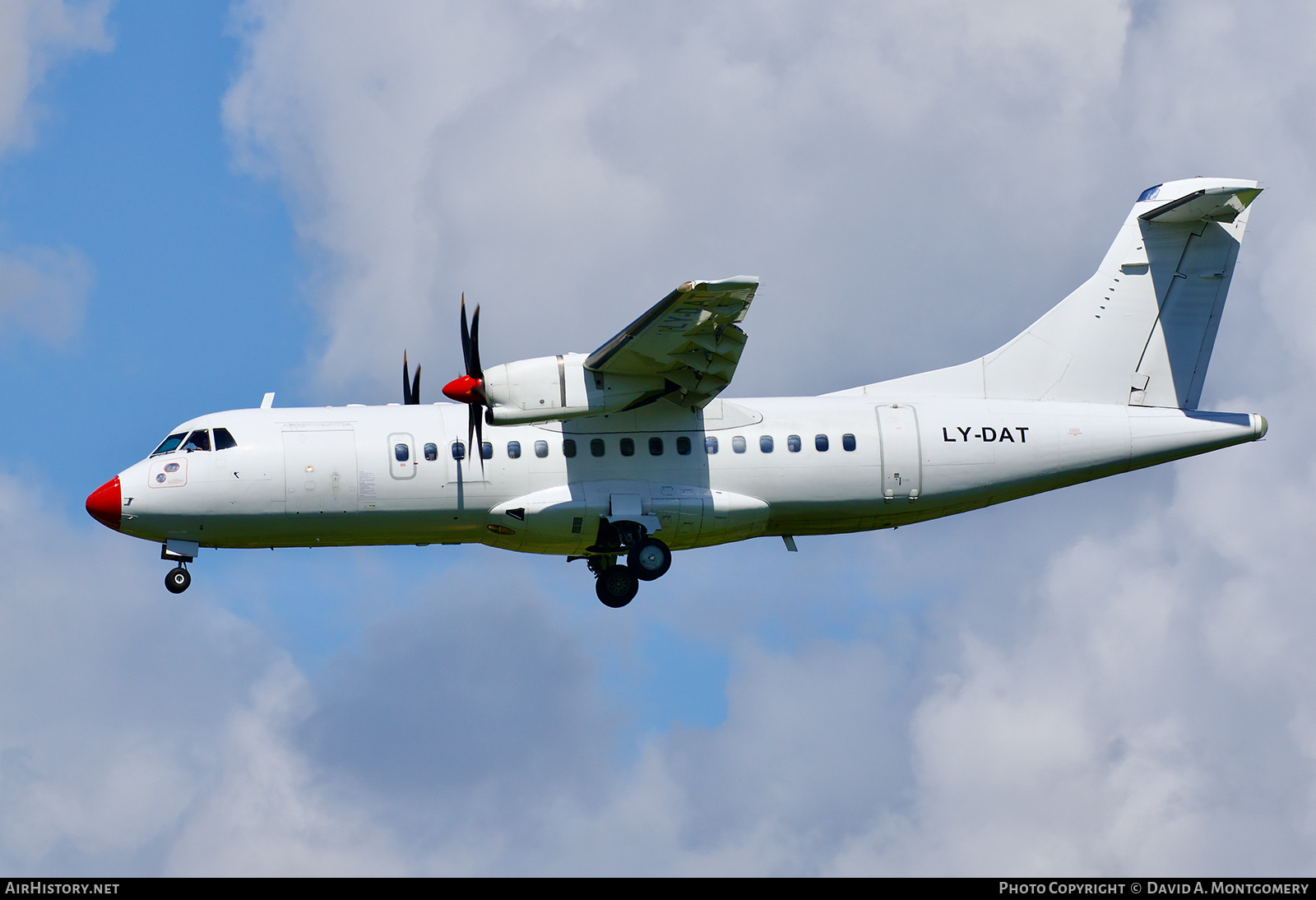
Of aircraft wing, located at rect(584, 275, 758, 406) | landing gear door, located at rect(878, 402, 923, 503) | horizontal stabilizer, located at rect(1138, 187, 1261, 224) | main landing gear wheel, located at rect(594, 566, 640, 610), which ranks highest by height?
horizontal stabilizer, located at rect(1138, 187, 1261, 224)

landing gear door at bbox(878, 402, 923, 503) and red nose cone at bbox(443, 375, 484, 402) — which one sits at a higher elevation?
red nose cone at bbox(443, 375, 484, 402)

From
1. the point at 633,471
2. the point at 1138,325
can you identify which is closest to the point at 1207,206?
the point at 1138,325

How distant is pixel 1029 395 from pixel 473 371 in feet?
38.2

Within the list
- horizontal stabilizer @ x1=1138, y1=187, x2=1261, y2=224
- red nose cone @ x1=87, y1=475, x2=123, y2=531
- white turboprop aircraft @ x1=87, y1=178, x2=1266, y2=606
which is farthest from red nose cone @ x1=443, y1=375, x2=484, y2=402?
horizontal stabilizer @ x1=1138, y1=187, x2=1261, y2=224

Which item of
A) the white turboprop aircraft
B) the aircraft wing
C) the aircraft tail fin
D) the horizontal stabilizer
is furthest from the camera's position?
the aircraft tail fin

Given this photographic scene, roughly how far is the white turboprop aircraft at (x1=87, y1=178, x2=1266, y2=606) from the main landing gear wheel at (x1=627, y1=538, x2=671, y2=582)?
4 cm

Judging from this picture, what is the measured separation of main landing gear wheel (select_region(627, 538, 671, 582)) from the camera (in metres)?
30.2

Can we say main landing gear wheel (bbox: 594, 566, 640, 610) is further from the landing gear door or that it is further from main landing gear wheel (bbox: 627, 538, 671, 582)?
the landing gear door

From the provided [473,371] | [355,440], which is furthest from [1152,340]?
[355,440]

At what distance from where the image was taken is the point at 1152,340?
109 feet

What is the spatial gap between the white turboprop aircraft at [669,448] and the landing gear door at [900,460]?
0.04m

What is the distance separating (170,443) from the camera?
1188 inches
